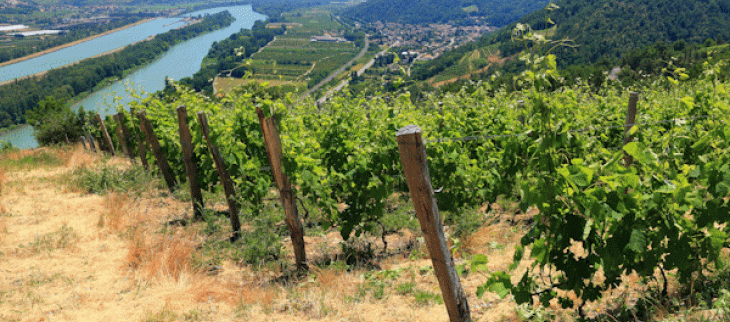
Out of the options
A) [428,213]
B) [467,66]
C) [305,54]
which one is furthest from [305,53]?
[428,213]

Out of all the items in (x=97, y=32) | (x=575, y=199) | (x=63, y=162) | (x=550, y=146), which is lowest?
(x=63, y=162)

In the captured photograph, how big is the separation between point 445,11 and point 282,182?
193 meters

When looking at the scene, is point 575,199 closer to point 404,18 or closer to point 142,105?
point 142,105

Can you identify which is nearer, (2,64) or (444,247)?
(444,247)

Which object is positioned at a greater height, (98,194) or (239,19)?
(239,19)

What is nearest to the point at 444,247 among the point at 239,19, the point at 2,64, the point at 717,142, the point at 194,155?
the point at 717,142

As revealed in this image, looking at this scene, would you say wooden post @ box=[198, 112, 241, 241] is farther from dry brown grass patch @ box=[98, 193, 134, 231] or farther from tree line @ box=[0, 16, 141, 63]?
tree line @ box=[0, 16, 141, 63]

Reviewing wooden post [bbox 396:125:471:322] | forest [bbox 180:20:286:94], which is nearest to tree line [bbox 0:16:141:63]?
A: forest [bbox 180:20:286:94]

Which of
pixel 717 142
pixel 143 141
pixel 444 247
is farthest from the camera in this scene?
pixel 143 141

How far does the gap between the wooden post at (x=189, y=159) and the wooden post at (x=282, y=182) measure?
169 centimetres

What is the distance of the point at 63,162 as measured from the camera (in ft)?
34.1

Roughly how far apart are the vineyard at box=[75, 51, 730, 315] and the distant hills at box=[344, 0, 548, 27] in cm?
16363

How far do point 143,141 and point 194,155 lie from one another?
3.81 meters

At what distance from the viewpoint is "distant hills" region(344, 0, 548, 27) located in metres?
166
